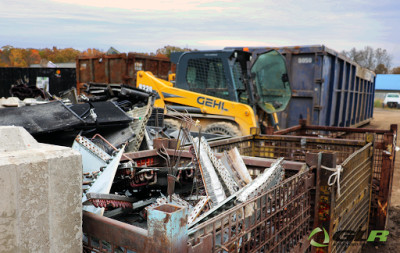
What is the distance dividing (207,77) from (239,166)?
5.77m

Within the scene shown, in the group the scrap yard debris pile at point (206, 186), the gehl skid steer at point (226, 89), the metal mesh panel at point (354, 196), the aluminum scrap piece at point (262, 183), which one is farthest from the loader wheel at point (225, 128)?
the aluminum scrap piece at point (262, 183)

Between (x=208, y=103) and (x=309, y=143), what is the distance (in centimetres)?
393

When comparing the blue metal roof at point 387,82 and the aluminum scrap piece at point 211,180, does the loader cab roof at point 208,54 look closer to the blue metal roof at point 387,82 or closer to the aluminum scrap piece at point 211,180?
the aluminum scrap piece at point 211,180

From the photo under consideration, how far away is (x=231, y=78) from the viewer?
782 centimetres

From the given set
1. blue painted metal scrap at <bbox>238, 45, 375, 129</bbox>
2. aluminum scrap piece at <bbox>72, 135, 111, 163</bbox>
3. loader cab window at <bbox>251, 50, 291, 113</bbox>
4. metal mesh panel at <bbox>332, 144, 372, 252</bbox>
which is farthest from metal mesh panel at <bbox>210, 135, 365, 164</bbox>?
blue painted metal scrap at <bbox>238, 45, 375, 129</bbox>

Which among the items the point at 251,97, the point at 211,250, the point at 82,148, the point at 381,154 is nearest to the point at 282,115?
the point at 251,97

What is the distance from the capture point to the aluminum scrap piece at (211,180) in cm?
204

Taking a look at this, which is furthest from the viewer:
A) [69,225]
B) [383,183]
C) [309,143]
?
[383,183]

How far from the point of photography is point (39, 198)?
1288mm

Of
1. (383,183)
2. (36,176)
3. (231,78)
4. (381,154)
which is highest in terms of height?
(231,78)

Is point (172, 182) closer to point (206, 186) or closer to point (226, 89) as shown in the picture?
point (206, 186)

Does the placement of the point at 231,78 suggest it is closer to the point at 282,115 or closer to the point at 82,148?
the point at 282,115

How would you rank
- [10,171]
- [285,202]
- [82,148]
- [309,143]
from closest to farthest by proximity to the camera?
1. [10,171]
2. [285,202]
3. [82,148]
4. [309,143]

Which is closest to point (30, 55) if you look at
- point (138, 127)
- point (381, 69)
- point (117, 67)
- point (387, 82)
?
point (117, 67)
